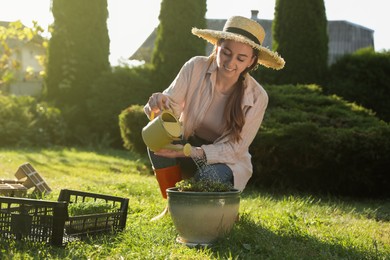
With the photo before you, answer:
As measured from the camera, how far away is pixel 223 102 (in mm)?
4512

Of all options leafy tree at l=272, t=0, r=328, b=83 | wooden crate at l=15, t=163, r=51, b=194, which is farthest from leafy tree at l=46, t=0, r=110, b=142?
wooden crate at l=15, t=163, r=51, b=194

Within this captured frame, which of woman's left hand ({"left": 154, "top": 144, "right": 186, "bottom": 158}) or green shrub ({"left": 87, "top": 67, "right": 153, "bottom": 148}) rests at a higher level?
woman's left hand ({"left": 154, "top": 144, "right": 186, "bottom": 158})

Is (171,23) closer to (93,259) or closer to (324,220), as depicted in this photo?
(324,220)

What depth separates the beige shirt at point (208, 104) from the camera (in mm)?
4363

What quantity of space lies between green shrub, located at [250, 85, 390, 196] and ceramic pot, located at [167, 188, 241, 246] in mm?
3686

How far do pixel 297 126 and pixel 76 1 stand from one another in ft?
27.4

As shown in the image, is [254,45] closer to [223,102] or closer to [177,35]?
[223,102]

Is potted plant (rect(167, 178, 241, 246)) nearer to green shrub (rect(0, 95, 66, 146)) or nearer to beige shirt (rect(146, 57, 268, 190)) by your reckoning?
beige shirt (rect(146, 57, 268, 190))

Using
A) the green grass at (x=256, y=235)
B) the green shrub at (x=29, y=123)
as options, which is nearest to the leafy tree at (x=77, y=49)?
the green shrub at (x=29, y=123)

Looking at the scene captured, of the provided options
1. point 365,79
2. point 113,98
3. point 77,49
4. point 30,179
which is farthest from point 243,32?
point 77,49

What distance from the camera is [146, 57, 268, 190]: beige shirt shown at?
172 inches

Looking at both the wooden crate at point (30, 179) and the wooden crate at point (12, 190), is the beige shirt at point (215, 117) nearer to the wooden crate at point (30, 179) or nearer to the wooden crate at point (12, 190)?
the wooden crate at point (12, 190)

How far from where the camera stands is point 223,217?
12.0ft

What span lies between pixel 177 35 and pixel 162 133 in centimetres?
957
